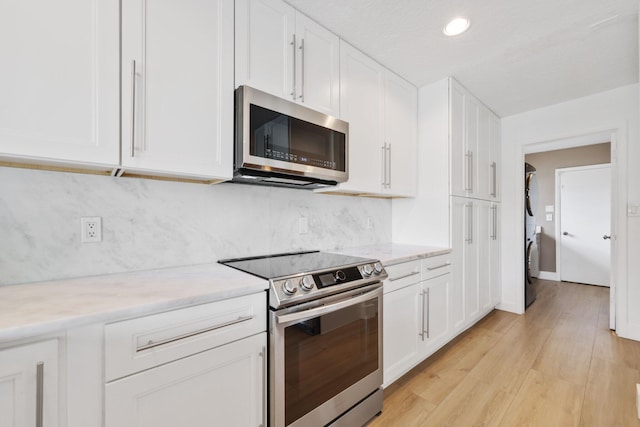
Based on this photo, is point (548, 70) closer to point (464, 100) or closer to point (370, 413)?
point (464, 100)

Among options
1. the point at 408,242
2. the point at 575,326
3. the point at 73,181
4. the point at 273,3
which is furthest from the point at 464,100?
the point at 73,181

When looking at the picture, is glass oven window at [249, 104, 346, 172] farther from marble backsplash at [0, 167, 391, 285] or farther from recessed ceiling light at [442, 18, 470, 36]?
recessed ceiling light at [442, 18, 470, 36]

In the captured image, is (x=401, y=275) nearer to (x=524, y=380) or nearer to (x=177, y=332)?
(x=524, y=380)

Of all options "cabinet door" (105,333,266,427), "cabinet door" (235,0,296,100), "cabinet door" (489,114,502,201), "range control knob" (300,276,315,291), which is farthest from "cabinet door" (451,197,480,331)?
"cabinet door" (105,333,266,427)

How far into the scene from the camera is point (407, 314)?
6.36ft

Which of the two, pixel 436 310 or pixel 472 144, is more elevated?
pixel 472 144

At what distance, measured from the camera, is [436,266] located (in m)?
2.22

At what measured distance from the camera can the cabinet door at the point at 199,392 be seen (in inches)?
35.1

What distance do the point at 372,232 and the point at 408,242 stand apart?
0.38m

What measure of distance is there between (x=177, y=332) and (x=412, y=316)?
5.14 ft

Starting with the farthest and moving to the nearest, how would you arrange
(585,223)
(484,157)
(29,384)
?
(585,223) → (484,157) → (29,384)

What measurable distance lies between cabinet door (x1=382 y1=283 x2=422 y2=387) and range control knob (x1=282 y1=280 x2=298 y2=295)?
76cm

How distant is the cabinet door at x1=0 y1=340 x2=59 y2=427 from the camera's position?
711 mm

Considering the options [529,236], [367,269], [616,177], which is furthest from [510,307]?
[367,269]
